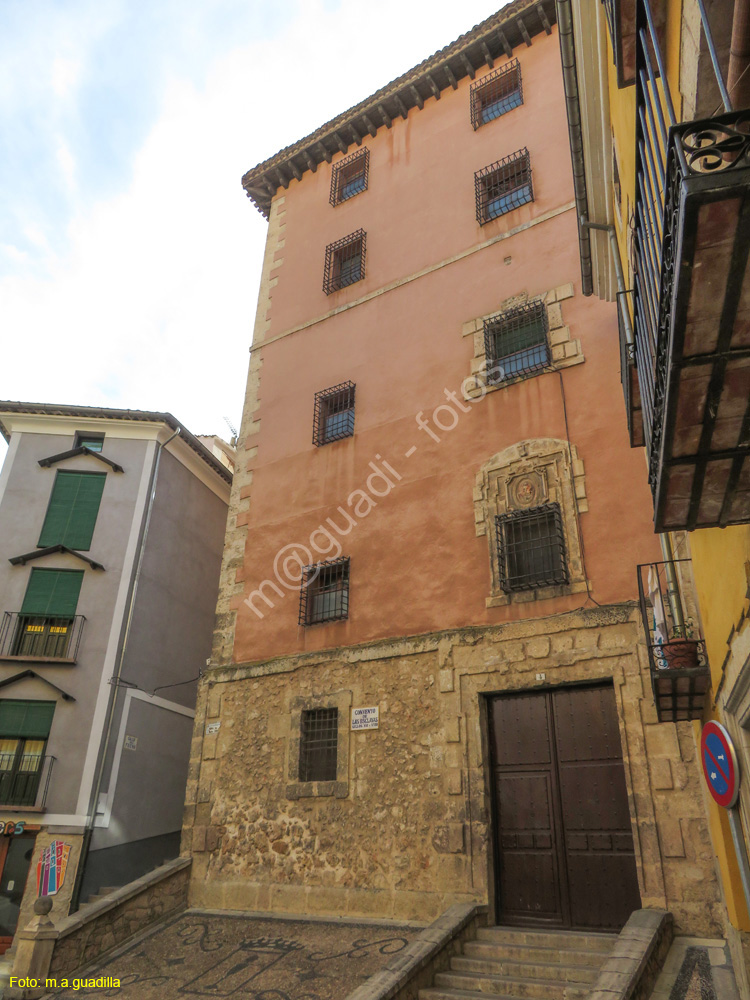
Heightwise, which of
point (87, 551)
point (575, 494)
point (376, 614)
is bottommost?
point (376, 614)

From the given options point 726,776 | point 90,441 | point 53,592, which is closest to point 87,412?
point 90,441

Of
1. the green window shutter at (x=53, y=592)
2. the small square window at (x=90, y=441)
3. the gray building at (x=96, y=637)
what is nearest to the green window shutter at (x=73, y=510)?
the gray building at (x=96, y=637)

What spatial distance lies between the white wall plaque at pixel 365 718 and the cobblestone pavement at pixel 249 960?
2.41 m

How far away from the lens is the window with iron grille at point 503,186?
12758mm

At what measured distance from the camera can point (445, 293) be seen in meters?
12.8

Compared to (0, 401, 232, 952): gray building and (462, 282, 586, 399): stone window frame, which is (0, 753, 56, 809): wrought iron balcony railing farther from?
(462, 282, 586, 399): stone window frame

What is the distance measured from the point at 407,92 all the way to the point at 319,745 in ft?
43.1

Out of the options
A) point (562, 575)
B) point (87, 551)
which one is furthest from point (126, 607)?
point (562, 575)

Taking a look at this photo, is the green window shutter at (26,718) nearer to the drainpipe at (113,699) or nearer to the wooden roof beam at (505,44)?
the drainpipe at (113,699)

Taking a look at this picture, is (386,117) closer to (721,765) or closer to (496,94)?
(496,94)

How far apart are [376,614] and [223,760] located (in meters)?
3.32

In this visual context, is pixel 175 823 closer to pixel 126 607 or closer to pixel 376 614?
pixel 126 607

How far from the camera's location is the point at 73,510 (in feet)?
55.6

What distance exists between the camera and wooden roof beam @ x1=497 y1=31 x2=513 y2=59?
14.2 metres
